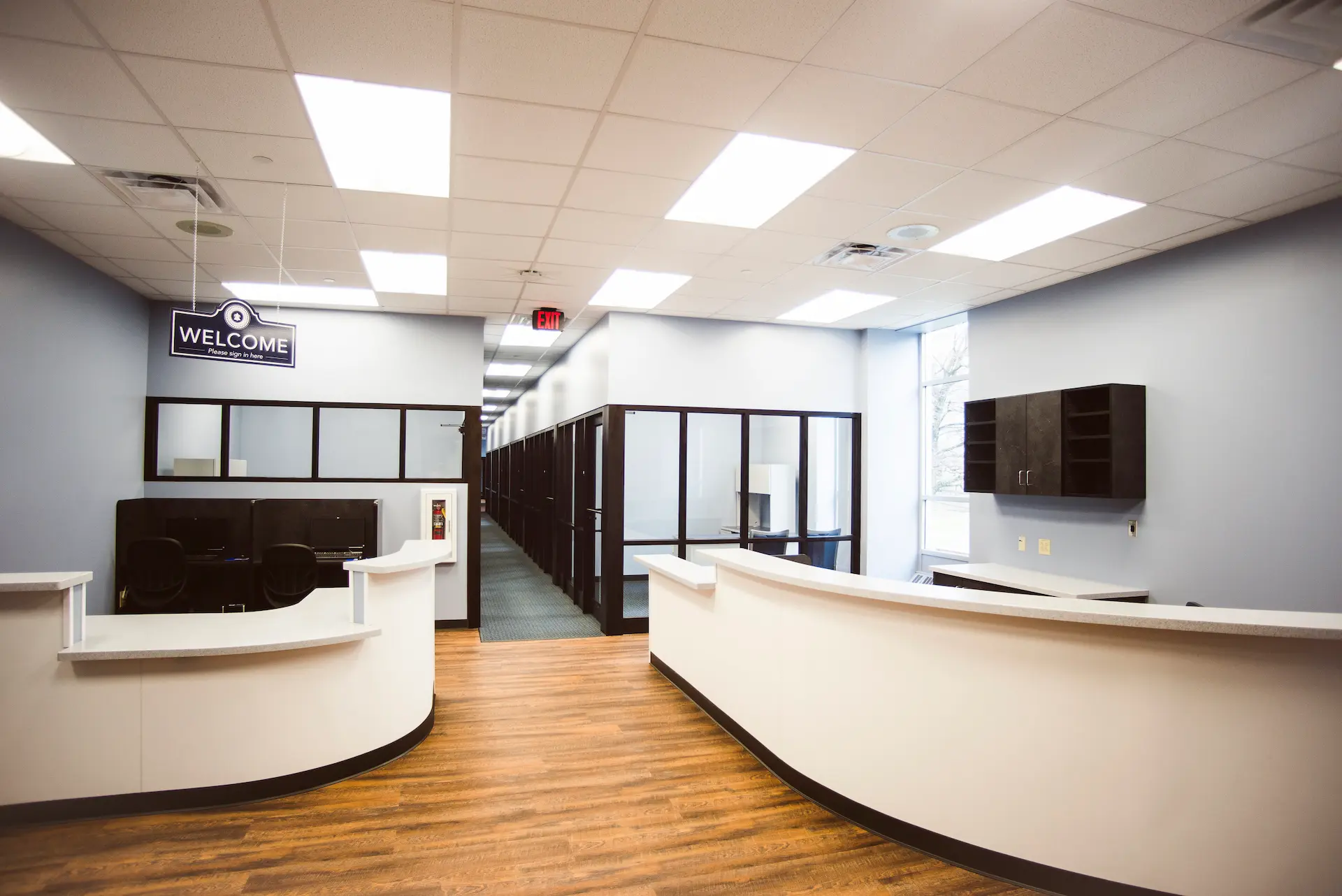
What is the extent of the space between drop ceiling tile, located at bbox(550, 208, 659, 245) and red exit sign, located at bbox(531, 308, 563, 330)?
82.8 inches

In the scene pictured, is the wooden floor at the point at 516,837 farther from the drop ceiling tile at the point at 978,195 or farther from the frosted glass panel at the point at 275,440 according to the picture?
the frosted glass panel at the point at 275,440

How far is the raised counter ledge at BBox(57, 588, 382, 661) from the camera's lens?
3.07 m

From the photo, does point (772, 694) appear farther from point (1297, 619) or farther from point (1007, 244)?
point (1007, 244)

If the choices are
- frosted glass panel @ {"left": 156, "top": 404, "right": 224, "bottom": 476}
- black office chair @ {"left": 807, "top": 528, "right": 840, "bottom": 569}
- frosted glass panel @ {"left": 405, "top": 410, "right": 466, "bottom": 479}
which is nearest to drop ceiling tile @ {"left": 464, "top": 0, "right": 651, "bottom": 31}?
frosted glass panel @ {"left": 405, "top": 410, "right": 466, "bottom": 479}

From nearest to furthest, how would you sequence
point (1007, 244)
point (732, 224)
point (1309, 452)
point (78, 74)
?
point (78, 74) < point (1309, 452) < point (732, 224) < point (1007, 244)

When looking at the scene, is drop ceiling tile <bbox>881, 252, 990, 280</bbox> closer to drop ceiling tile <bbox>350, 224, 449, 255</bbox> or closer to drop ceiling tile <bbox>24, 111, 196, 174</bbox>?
drop ceiling tile <bbox>350, 224, 449, 255</bbox>

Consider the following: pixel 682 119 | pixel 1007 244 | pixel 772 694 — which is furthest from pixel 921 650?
pixel 1007 244

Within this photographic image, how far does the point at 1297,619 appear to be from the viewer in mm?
2260

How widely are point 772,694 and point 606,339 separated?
433cm

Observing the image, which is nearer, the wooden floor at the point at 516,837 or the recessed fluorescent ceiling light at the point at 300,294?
the wooden floor at the point at 516,837

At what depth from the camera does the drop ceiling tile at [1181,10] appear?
2.35 meters

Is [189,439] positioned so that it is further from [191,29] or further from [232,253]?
[191,29]

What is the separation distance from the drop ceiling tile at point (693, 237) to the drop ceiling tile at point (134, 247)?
3.33 meters

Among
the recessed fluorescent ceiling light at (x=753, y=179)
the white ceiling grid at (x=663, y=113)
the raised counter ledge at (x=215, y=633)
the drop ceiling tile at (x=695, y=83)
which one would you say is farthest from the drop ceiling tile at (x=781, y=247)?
the raised counter ledge at (x=215, y=633)
